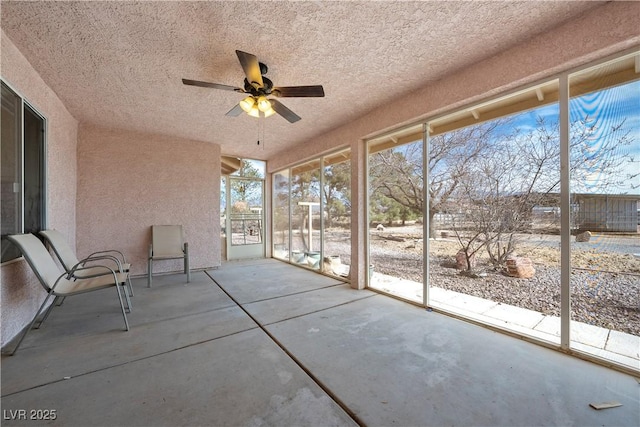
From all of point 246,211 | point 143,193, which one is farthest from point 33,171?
point 246,211

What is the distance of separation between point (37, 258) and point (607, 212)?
4702 millimetres

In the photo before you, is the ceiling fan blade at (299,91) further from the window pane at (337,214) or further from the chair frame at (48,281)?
the chair frame at (48,281)

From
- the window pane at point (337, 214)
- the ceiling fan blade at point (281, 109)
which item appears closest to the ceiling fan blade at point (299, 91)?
the ceiling fan blade at point (281, 109)

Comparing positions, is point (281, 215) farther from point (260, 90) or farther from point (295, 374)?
point (295, 374)

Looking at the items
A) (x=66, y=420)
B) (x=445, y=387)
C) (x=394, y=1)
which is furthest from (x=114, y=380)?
(x=394, y=1)

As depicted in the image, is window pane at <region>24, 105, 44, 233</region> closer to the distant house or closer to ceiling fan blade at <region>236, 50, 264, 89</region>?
ceiling fan blade at <region>236, 50, 264, 89</region>

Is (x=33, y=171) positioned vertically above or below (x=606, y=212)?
above

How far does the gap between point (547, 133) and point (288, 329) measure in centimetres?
292

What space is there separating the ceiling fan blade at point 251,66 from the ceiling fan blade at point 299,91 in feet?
0.55

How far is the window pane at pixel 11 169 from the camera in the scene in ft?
6.67

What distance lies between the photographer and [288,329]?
7.57 ft

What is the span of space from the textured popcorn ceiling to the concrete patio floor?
2.50m

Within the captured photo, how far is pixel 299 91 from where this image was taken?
7.27ft

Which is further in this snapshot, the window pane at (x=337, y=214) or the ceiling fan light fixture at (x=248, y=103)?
the window pane at (x=337, y=214)
